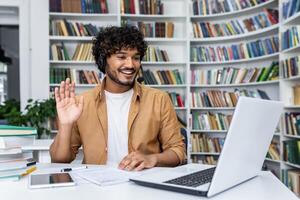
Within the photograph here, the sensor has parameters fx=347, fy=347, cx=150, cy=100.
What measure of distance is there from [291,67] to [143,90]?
217 centimetres

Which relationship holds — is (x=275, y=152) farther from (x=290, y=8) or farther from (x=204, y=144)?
(x=290, y=8)

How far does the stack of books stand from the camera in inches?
44.0

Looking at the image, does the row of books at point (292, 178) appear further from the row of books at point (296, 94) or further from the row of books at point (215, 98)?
the row of books at point (215, 98)

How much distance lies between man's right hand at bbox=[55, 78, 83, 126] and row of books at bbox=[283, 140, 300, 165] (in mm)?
2581

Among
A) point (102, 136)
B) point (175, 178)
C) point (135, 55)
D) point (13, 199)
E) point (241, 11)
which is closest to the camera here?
point (13, 199)

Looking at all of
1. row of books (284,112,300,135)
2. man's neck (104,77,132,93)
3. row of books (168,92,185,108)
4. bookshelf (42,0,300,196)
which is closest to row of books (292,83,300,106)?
row of books (284,112,300,135)

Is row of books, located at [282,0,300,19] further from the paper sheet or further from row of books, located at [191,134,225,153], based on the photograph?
the paper sheet

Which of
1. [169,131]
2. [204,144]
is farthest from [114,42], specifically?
[204,144]

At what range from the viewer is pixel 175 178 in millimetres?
1043

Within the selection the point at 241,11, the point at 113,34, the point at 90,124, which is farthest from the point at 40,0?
the point at 90,124

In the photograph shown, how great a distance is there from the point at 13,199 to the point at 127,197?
290mm

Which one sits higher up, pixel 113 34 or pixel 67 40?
pixel 67 40

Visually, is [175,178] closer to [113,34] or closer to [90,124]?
[90,124]

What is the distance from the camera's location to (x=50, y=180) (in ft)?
3.44
